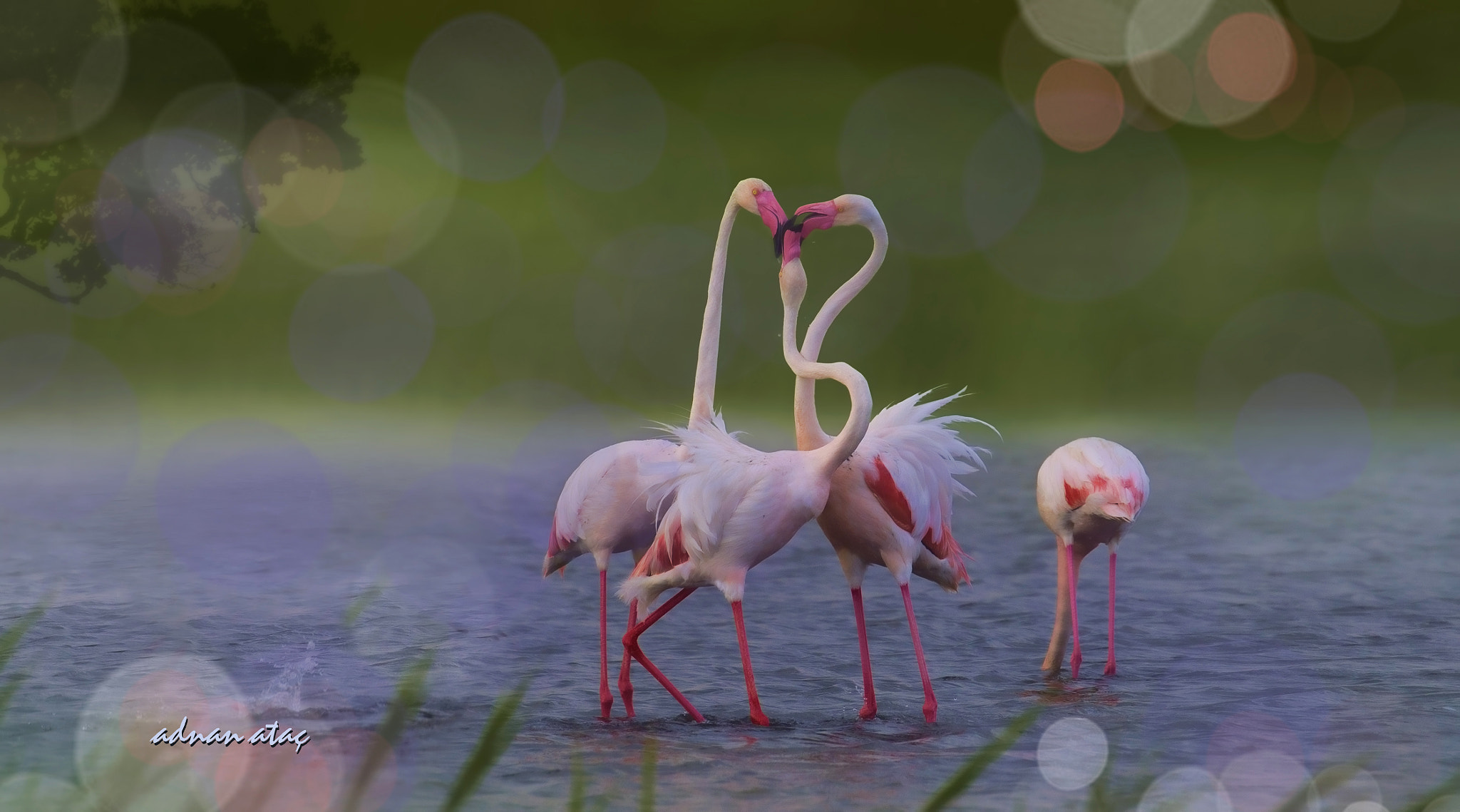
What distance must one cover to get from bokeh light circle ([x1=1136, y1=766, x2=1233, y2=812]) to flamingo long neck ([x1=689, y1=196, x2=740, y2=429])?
253 cm

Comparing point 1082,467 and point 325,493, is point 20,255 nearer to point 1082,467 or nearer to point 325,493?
point 325,493

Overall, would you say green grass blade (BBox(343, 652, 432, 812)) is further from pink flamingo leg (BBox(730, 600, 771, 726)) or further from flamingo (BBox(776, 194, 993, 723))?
flamingo (BBox(776, 194, 993, 723))

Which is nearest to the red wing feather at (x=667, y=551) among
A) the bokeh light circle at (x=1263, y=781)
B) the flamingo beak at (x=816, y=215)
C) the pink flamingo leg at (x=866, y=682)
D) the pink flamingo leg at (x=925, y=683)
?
A: the pink flamingo leg at (x=866, y=682)

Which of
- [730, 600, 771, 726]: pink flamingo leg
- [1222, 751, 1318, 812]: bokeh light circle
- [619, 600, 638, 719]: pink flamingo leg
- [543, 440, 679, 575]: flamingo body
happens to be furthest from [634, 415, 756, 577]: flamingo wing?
[1222, 751, 1318, 812]: bokeh light circle

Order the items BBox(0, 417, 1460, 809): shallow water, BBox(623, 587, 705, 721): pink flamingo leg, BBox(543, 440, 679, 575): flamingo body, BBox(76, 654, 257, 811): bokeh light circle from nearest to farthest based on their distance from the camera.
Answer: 1. BBox(76, 654, 257, 811): bokeh light circle
2. BBox(0, 417, 1460, 809): shallow water
3. BBox(623, 587, 705, 721): pink flamingo leg
4. BBox(543, 440, 679, 575): flamingo body

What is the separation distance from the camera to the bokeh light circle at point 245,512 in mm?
11148

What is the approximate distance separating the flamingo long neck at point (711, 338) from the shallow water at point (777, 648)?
1.47 meters

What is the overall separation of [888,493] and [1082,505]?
4.47 ft

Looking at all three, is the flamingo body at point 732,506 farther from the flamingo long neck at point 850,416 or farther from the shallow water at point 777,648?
the shallow water at point 777,648

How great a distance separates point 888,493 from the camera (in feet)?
20.4

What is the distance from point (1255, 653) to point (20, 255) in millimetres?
17655

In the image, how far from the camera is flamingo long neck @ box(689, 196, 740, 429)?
643 centimetres

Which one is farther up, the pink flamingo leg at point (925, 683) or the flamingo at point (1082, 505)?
the flamingo at point (1082, 505)

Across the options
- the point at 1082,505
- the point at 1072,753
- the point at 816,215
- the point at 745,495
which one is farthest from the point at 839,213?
the point at 1072,753
